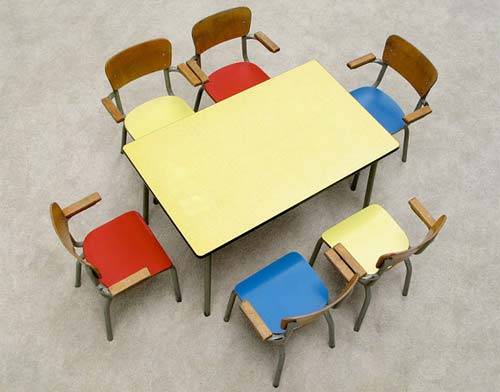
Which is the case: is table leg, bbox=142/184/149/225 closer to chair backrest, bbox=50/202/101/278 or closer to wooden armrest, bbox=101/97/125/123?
wooden armrest, bbox=101/97/125/123

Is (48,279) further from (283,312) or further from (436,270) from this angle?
(436,270)

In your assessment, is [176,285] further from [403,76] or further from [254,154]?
[403,76]

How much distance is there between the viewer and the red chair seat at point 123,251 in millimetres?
2896

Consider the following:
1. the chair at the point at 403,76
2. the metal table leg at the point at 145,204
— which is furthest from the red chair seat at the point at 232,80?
the metal table leg at the point at 145,204

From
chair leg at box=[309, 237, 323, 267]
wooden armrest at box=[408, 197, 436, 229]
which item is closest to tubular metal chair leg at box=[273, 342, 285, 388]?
chair leg at box=[309, 237, 323, 267]

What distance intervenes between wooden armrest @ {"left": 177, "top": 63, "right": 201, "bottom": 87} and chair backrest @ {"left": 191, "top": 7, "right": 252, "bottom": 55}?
0.70 ft

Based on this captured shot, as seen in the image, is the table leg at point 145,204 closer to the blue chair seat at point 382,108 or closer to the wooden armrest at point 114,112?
the wooden armrest at point 114,112

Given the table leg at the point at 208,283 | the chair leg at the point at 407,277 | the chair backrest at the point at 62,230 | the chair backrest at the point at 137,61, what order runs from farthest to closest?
the chair backrest at the point at 137,61 < the chair leg at the point at 407,277 < the table leg at the point at 208,283 < the chair backrest at the point at 62,230

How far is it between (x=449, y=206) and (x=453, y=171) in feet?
1.12

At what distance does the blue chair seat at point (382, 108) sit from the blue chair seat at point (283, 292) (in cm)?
128

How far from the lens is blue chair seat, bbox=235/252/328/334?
281 cm

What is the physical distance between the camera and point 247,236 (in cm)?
354

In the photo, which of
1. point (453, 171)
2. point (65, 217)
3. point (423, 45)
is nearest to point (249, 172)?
point (65, 217)

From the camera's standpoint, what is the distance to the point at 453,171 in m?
3.94
